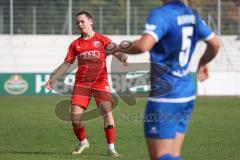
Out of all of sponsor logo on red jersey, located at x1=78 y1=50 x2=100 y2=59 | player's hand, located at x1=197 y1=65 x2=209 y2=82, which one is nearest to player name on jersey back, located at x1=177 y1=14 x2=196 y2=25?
player's hand, located at x1=197 y1=65 x2=209 y2=82

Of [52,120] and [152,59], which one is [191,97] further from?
[52,120]

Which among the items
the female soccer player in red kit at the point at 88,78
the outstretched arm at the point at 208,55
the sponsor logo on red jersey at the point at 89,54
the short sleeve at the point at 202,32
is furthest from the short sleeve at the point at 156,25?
the sponsor logo on red jersey at the point at 89,54

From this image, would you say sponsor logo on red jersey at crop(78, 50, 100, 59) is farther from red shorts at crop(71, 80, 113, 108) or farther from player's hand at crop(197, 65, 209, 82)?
player's hand at crop(197, 65, 209, 82)

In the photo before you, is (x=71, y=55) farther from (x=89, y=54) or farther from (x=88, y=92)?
(x=88, y=92)

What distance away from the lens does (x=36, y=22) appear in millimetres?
36656

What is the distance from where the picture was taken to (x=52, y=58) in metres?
35.6

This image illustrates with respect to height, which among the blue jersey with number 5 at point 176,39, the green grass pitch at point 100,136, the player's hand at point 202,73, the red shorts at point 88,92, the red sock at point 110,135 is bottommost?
the green grass pitch at point 100,136

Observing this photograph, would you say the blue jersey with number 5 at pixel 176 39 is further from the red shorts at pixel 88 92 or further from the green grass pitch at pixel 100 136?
the red shorts at pixel 88 92

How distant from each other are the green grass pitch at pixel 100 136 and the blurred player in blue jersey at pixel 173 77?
4890 mm

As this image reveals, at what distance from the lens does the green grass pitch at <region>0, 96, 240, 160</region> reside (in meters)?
11.7

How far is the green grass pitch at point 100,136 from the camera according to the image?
11.7 metres

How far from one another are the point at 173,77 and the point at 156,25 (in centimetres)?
62

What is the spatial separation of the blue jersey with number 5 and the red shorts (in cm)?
556

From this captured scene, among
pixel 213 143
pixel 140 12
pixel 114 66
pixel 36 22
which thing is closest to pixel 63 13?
pixel 36 22
